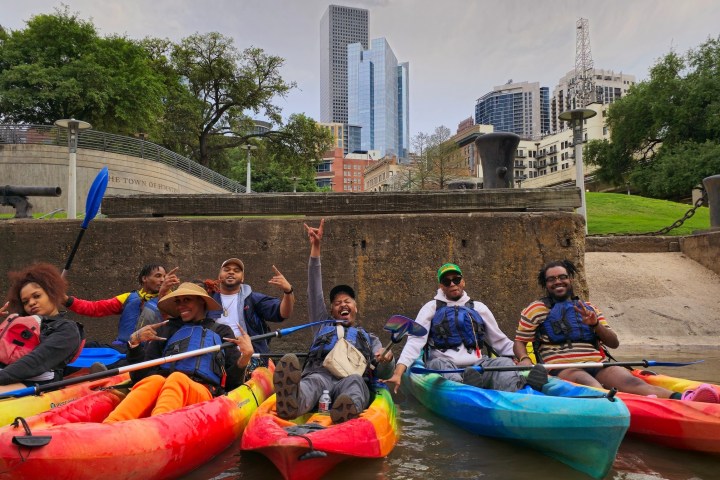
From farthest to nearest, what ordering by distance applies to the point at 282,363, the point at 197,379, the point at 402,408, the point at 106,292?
the point at 106,292 → the point at 402,408 → the point at 197,379 → the point at 282,363

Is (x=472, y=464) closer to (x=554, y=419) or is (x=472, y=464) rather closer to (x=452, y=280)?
(x=554, y=419)

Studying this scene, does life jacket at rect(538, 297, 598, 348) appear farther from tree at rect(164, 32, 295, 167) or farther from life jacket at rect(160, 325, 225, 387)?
tree at rect(164, 32, 295, 167)

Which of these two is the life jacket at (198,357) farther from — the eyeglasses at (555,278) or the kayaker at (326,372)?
the eyeglasses at (555,278)

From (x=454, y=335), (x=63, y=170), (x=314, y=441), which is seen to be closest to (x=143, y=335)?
(x=314, y=441)

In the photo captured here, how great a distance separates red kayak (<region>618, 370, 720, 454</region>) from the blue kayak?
23.2 inches

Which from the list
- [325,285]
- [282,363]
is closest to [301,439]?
[282,363]

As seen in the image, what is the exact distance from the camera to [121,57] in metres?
31.3

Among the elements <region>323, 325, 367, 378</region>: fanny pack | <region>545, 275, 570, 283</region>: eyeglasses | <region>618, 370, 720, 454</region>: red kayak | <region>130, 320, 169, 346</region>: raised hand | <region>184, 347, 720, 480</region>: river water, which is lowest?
<region>184, 347, 720, 480</region>: river water

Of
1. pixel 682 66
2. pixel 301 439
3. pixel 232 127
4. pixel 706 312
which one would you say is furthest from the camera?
pixel 232 127

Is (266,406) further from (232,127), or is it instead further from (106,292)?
(232,127)

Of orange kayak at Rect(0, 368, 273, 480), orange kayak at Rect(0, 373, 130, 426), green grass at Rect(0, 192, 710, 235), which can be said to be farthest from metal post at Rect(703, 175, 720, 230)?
orange kayak at Rect(0, 373, 130, 426)

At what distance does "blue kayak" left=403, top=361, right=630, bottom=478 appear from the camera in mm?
3719

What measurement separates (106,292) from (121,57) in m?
27.5

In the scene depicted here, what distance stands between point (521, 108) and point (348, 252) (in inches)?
7843
